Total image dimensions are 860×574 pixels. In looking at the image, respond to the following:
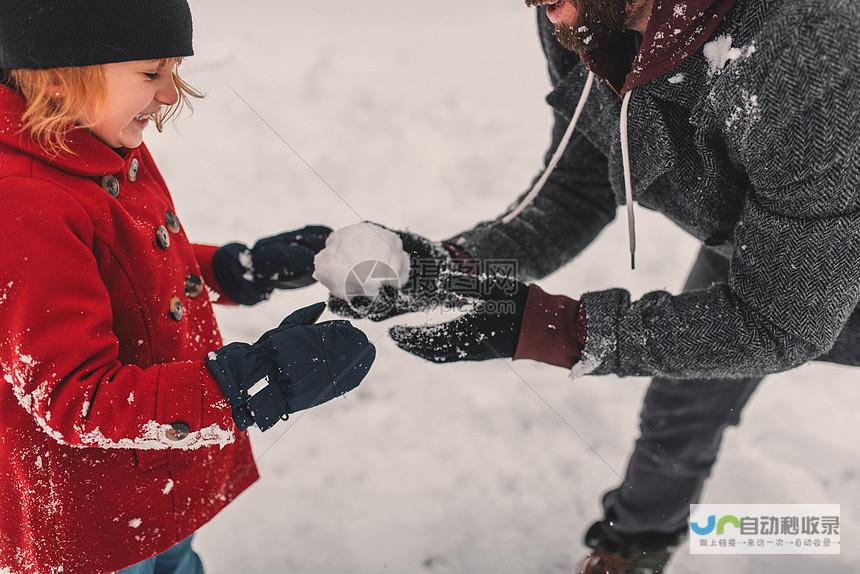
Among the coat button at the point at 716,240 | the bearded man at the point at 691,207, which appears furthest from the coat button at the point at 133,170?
the coat button at the point at 716,240

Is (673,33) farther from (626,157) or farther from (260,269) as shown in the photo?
(260,269)

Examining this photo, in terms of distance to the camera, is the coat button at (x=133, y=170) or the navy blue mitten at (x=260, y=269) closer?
the coat button at (x=133, y=170)

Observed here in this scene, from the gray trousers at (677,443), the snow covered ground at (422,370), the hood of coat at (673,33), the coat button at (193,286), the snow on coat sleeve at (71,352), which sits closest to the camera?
the snow on coat sleeve at (71,352)

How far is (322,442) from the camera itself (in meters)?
1.67

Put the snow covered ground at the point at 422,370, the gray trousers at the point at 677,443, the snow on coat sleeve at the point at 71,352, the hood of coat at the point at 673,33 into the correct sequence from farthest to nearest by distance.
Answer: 1. the snow covered ground at the point at 422,370
2. the gray trousers at the point at 677,443
3. the hood of coat at the point at 673,33
4. the snow on coat sleeve at the point at 71,352

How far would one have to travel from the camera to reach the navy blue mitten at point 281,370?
0.83m

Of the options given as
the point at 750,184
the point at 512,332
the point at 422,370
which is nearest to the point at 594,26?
the point at 750,184

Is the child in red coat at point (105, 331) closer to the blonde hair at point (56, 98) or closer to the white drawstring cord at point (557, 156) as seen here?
the blonde hair at point (56, 98)

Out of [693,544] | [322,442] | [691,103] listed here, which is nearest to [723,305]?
[691,103]

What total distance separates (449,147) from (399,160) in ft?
0.62

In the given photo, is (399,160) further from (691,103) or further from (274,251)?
(691,103)

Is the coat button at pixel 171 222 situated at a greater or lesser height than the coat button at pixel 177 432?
greater

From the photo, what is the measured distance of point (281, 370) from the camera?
2.76 ft

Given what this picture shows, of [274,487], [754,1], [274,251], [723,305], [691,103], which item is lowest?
[274,487]
